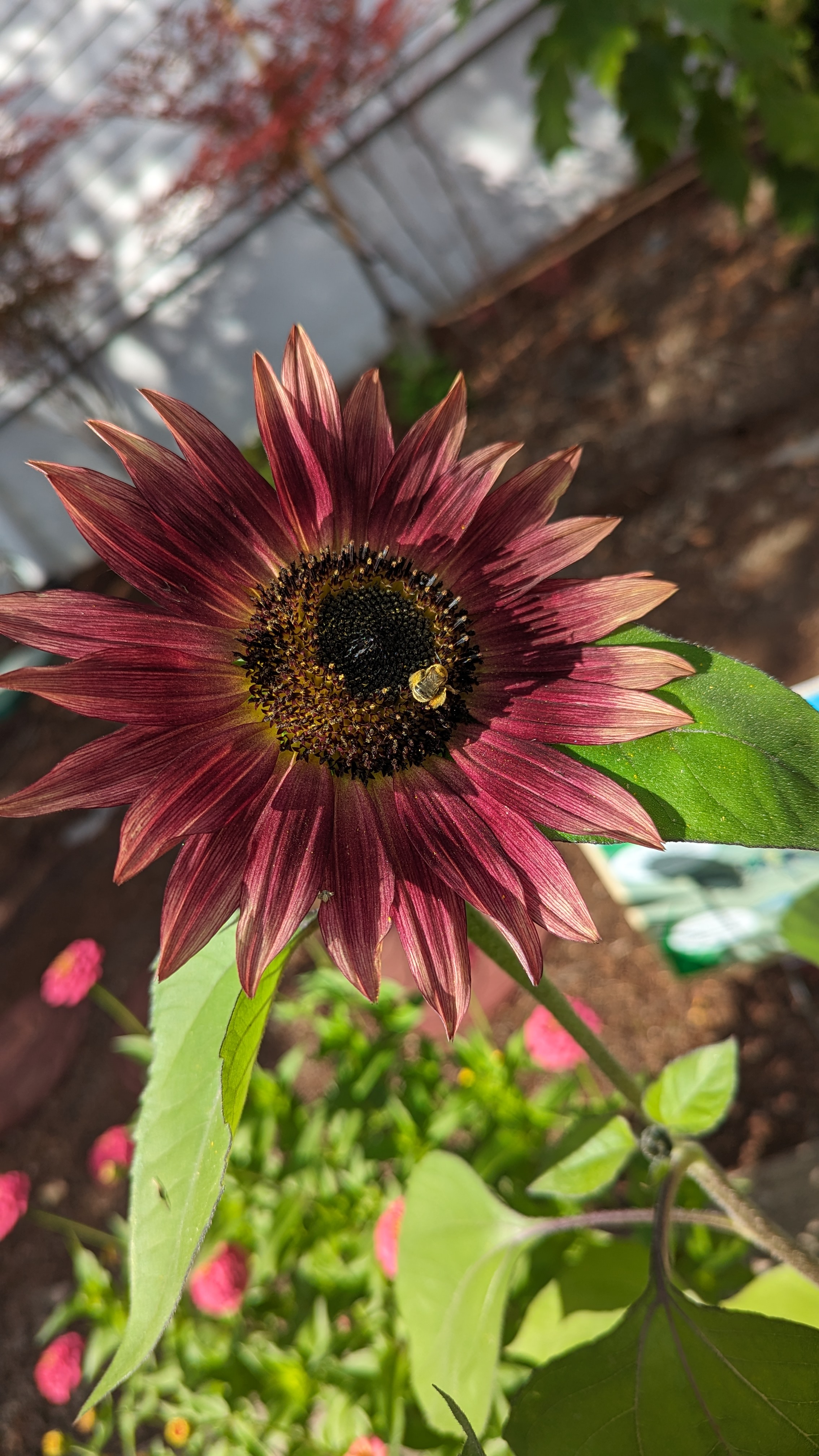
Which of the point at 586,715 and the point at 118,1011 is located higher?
the point at 586,715

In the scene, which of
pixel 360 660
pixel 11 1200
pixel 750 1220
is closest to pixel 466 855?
pixel 360 660

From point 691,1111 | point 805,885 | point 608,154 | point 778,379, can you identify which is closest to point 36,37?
point 608,154

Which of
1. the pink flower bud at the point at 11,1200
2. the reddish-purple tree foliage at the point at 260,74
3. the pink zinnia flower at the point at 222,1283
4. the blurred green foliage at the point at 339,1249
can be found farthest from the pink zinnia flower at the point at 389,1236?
the reddish-purple tree foliage at the point at 260,74

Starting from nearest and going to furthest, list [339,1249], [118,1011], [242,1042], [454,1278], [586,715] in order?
[242,1042]
[586,715]
[454,1278]
[339,1249]
[118,1011]

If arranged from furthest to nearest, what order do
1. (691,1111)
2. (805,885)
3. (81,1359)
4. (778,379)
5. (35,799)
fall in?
(778,379), (81,1359), (805,885), (691,1111), (35,799)

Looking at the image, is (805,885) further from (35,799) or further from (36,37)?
(36,37)

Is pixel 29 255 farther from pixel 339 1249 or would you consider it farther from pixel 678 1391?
pixel 678 1391

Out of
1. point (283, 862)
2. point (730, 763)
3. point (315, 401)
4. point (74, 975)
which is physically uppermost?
point (315, 401)
